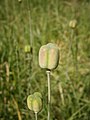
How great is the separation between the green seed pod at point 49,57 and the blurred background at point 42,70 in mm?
639

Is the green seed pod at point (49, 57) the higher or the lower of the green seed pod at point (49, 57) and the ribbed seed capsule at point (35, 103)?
the higher

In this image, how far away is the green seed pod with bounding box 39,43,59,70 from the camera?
98 centimetres

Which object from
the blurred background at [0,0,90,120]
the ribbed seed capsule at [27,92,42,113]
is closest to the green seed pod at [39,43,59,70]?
the ribbed seed capsule at [27,92,42,113]

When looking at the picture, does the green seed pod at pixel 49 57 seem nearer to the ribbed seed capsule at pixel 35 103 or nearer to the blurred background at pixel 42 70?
the ribbed seed capsule at pixel 35 103

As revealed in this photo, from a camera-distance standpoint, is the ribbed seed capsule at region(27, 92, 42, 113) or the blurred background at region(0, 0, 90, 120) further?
the blurred background at region(0, 0, 90, 120)

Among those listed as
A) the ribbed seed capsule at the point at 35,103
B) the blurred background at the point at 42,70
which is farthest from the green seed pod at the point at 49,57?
the blurred background at the point at 42,70

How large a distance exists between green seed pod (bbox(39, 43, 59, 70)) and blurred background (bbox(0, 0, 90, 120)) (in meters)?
0.64

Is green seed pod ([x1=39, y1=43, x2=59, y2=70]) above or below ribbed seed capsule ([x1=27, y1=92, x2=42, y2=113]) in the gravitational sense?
above

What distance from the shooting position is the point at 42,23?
3.05 meters

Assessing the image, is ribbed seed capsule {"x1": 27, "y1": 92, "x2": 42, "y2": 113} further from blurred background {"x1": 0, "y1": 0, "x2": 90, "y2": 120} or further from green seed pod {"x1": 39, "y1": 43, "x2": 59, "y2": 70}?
blurred background {"x1": 0, "y1": 0, "x2": 90, "y2": 120}

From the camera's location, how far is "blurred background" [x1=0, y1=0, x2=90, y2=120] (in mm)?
1823

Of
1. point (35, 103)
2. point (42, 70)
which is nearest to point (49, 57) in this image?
point (35, 103)

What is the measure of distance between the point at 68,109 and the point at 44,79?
38 centimetres

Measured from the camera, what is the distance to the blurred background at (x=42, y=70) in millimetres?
1823
